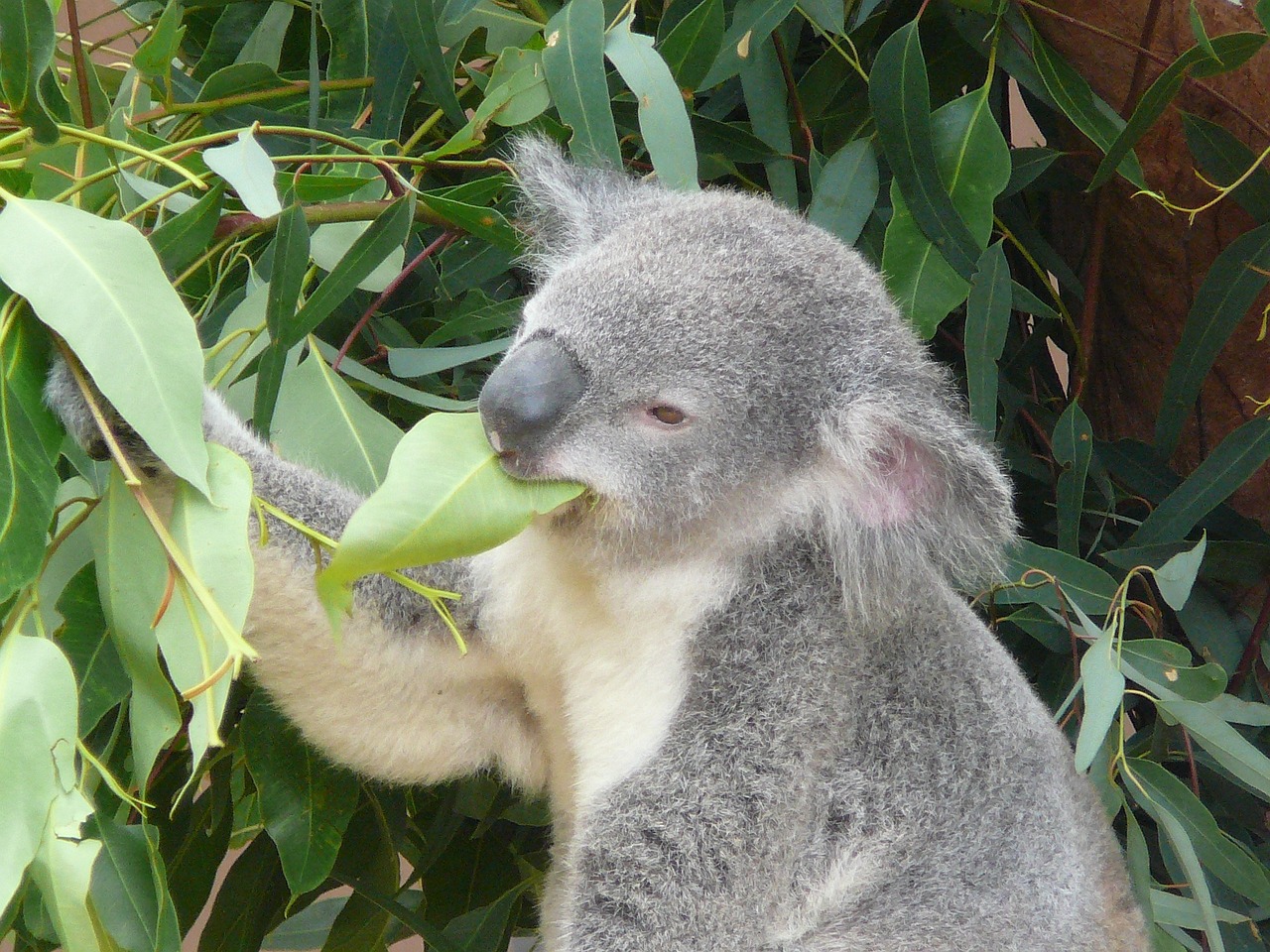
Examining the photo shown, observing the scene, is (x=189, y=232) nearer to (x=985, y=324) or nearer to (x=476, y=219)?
(x=476, y=219)

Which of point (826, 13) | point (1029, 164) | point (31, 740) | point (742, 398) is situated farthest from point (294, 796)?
point (1029, 164)

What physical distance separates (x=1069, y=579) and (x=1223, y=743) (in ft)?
1.19

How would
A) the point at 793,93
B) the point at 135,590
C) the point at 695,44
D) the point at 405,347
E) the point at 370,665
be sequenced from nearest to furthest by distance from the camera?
the point at 135,590, the point at 370,665, the point at 695,44, the point at 405,347, the point at 793,93

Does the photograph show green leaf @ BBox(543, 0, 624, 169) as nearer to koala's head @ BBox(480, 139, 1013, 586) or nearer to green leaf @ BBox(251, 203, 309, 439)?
koala's head @ BBox(480, 139, 1013, 586)

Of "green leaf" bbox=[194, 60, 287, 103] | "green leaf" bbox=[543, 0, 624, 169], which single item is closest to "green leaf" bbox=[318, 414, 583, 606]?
"green leaf" bbox=[543, 0, 624, 169]

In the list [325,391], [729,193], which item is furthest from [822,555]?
[325,391]

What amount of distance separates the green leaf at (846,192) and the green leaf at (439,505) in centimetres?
83

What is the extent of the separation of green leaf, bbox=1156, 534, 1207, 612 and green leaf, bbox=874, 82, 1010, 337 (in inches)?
20.4

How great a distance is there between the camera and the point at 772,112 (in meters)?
2.09

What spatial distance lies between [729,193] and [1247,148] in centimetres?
95

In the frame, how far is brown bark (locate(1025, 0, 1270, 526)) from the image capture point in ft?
7.14

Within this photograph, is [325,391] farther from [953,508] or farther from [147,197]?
[953,508]

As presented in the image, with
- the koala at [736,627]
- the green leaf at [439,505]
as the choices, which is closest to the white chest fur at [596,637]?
the koala at [736,627]

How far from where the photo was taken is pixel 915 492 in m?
1.59
